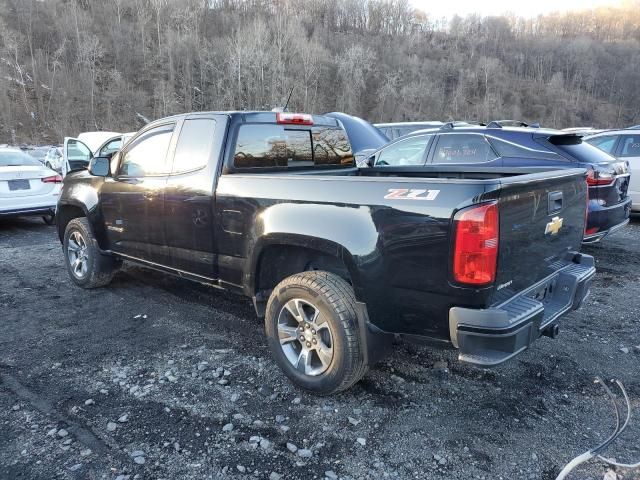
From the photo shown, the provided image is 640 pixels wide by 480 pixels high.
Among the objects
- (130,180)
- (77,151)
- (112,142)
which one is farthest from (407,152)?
(77,151)

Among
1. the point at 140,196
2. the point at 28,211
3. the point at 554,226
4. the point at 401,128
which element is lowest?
the point at 28,211

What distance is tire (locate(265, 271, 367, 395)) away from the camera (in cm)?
293

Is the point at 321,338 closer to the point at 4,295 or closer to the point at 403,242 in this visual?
the point at 403,242

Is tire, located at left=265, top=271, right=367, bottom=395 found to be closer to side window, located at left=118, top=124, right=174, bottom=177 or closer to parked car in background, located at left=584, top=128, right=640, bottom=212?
side window, located at left=118, top=124, right=174, bottom=177

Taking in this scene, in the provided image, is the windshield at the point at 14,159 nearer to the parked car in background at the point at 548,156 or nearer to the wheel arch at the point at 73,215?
the wheel arch at the point at 73,215

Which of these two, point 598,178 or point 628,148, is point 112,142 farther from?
point 628,148

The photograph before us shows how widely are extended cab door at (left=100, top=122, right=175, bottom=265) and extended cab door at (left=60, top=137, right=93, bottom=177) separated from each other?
7650 mm

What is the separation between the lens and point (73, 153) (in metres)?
12.3

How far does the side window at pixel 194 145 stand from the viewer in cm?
387

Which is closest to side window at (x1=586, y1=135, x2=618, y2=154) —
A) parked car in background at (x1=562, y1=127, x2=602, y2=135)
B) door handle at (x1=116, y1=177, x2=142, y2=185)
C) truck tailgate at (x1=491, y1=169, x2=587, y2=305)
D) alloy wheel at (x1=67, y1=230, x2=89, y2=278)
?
parked car in background at (x1=562, y1=127, x2=602, y2=135)

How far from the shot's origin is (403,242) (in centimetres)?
261

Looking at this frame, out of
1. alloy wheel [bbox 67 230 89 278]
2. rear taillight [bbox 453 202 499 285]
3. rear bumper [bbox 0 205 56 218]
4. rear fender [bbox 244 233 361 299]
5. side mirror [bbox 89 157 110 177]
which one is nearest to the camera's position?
rear taillight [bbox 453 202 499 285]

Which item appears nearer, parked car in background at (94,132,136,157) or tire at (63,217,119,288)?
tire at (63,217,119,288)

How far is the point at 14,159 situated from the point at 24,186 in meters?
0.93
